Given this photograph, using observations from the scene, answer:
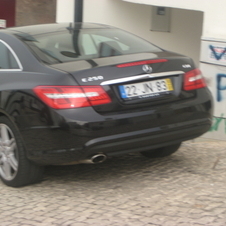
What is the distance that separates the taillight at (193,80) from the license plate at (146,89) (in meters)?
0.19

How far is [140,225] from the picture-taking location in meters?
3.79

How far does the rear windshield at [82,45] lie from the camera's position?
477 centimetres

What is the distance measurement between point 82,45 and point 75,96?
3.10 feet

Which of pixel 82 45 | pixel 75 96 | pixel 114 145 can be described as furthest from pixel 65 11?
pixel 114 145

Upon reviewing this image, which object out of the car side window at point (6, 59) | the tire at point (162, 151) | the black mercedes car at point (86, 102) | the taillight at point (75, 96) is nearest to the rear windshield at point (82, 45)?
the black mercedes car at point (86, 102)

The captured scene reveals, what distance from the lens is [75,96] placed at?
423 centimetres

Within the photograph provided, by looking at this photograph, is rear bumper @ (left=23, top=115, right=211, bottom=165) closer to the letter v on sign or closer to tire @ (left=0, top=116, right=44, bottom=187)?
tire @ (left=0, top=116, right=44, bottom=187)

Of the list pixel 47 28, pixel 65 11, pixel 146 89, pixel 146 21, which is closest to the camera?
pixel 146 89

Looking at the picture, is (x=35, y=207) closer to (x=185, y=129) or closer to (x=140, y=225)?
(x=140, y=225)

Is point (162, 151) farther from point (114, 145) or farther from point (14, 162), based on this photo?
point (14, 162)

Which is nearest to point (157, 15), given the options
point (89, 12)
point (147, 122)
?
point (89, 12)

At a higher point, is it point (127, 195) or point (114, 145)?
point (114, 145)

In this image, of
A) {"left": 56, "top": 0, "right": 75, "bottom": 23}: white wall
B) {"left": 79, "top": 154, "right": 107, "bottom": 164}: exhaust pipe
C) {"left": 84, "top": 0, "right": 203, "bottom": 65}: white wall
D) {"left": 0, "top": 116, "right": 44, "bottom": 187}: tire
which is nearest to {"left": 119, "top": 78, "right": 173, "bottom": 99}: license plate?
{"left": 79, "top": 154, "right": 107, "bottom": 164}: exhaust pipe

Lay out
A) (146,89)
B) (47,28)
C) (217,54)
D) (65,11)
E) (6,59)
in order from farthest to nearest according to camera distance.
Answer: (65,11) → (217,54) → (47,28) → (6,59) → (146,89)
